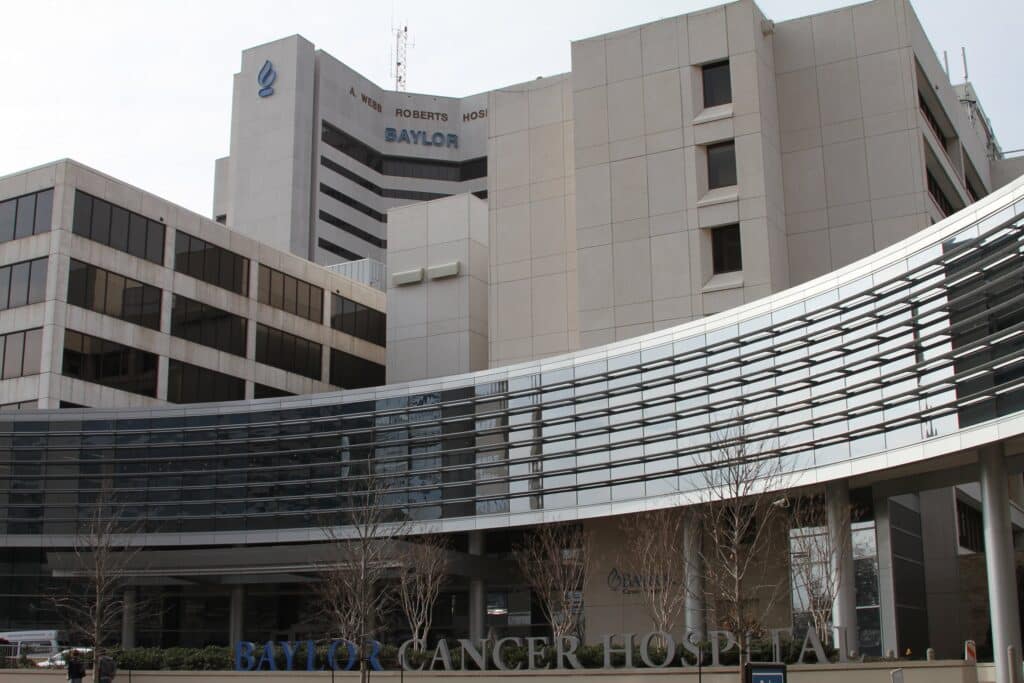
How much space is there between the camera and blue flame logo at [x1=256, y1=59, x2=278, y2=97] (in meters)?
128

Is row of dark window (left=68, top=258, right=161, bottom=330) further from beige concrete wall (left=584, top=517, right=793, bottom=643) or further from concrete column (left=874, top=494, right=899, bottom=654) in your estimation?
concrete column (left=874, top=494, right=899, bottom=654)

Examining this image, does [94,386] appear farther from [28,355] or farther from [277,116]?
[277,116]

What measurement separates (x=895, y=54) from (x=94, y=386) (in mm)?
43291

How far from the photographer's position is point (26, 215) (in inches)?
2557

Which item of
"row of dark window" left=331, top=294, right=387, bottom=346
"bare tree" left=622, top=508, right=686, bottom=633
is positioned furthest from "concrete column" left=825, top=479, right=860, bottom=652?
"row of dark window" left=331, top=294, right=387, bottom=346

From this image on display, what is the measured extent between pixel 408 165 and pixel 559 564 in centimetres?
9916

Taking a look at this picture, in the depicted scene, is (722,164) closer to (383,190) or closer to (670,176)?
(670,176)

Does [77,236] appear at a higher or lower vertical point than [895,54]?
lower

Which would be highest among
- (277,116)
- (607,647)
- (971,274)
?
(277,116)

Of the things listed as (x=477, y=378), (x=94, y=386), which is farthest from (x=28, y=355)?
(x=477, y=378)

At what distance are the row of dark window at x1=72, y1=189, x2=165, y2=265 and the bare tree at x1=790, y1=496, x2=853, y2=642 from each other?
39542 mm

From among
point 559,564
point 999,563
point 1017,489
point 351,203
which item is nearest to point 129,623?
point 559,564

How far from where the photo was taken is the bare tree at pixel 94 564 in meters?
54.8

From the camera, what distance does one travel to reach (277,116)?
127 meters
